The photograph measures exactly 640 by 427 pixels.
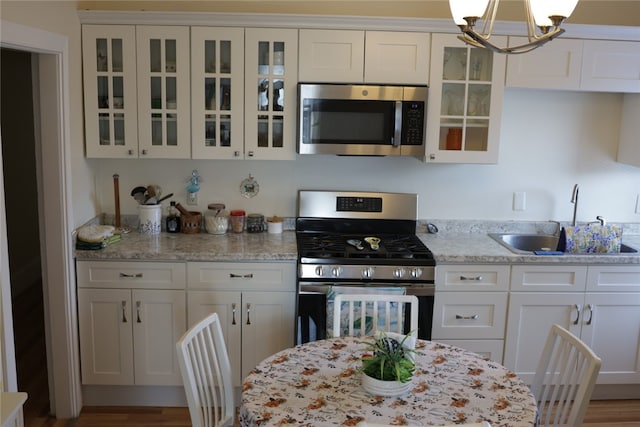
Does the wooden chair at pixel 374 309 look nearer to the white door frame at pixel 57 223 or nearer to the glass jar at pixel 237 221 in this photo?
the glass jar at pixel 237 221

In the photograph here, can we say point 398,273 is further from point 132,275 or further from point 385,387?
point 132,275

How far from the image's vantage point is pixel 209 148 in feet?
11.4

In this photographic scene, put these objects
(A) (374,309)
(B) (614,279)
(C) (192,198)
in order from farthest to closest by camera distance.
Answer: (C) (192,198) → (B) (614,279) → (A) (374,309)

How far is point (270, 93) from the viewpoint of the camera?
11.2ft

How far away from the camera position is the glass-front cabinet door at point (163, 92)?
132 inches

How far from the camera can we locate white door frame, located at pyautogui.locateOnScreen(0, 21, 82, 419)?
298cm

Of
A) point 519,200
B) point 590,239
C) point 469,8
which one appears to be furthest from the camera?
point 519,200

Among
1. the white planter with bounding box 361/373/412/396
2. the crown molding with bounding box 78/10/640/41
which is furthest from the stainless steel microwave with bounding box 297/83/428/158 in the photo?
the white planter with bounding box 361/373/412/396

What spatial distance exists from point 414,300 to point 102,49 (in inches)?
84.0

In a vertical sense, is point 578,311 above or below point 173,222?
below

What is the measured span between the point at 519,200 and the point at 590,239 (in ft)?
1.68

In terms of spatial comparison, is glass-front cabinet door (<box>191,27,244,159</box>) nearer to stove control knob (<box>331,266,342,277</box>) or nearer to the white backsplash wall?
the white backsplash wall

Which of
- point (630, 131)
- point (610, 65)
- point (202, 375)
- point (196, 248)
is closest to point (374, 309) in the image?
point (202, 375)

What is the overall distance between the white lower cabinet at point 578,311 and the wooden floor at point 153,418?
0.28 m
